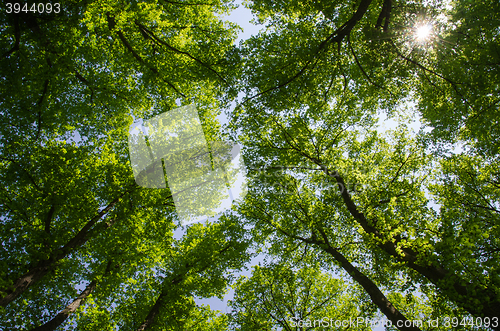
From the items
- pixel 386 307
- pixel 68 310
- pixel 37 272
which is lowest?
pixel 386 307

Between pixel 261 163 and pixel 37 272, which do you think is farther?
pixel 261 163

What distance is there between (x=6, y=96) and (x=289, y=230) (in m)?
10.2

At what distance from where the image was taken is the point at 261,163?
9.86m

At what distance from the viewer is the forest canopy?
6164mm

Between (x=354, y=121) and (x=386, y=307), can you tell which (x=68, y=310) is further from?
(x=354, y=121)

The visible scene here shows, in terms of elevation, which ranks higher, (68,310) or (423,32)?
(423,32)

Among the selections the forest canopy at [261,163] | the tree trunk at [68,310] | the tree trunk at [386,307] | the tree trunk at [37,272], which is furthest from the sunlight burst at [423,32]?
the tree trunk at [68,310]

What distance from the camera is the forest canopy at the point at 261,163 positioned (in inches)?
243

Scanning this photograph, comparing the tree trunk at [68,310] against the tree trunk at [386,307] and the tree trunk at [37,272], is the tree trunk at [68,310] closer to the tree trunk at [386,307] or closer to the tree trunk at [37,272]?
the tree trunk at [37,272]

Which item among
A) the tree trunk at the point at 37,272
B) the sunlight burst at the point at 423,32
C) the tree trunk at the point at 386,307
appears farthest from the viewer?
the sunlight burst at the point at 423,32

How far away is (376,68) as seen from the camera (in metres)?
7.41

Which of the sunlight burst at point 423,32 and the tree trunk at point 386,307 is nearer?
the tree trunk at point 386,307

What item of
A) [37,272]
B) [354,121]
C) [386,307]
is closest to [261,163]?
[354,121]

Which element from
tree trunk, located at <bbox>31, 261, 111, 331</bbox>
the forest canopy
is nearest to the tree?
the forest canopy
